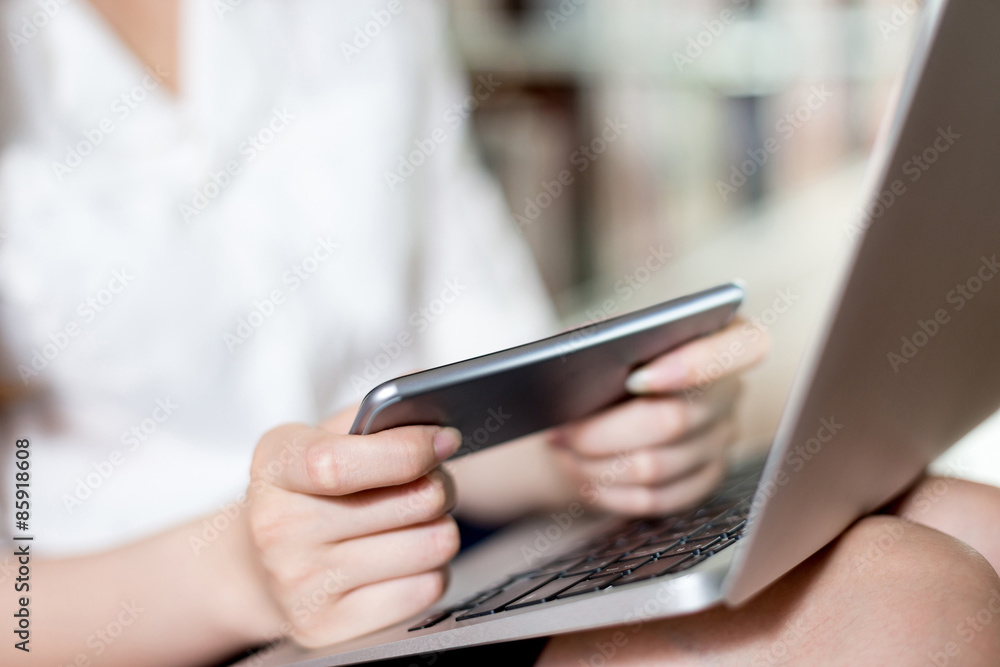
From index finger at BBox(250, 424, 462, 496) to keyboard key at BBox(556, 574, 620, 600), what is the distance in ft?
0.30

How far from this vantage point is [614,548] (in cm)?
37

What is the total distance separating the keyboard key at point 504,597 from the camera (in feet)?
0.96

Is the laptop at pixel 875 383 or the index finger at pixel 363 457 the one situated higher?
the index finger at pixel 363 457

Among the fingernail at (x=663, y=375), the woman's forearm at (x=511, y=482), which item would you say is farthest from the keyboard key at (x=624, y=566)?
the woman's forearm at (x=511, y=482)

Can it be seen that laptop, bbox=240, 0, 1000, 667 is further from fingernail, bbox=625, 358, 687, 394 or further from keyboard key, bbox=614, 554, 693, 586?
fingernail, bbox=625, 358, 687, 394

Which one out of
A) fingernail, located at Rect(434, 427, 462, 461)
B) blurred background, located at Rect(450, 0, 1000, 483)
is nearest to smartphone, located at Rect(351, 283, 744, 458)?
fingernail, located at Rect(434, 427, 462, 461)

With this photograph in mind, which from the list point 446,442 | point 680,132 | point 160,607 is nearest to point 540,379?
point 446,442

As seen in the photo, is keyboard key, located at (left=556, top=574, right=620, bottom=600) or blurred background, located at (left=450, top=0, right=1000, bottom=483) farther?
blurred background, located at (left=450, top=0, right=1000, bottom=483)

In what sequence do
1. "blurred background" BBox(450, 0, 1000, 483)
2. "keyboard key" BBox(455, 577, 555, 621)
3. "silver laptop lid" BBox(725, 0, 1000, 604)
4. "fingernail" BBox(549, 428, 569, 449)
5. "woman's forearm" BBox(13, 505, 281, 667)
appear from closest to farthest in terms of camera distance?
"silver laptop lid" BBox(725, 0, 1000, 604) → "keyboard key" BBox(455, 577, 555, 621) → "woman's forearm" BBox(13, 505, 281, 667) → "fingernail" BBox(549, 428, 569, 449) → "blurred background" BBox(450, 0, 1000, 483)

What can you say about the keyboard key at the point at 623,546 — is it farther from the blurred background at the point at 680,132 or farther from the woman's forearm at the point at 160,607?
the blurred background at the point at 680,132

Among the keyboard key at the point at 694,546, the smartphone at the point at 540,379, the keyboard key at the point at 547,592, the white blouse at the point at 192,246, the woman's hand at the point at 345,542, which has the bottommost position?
the keyboard key at the point at 694,546

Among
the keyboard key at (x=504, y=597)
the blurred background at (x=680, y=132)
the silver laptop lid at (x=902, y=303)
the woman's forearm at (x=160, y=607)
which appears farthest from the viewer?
the blurred background at (x=680, y=132)

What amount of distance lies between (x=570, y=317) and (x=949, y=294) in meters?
1.72

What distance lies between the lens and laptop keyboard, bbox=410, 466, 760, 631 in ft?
0.88
